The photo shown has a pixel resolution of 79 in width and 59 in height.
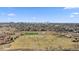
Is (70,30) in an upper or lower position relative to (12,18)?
lower
